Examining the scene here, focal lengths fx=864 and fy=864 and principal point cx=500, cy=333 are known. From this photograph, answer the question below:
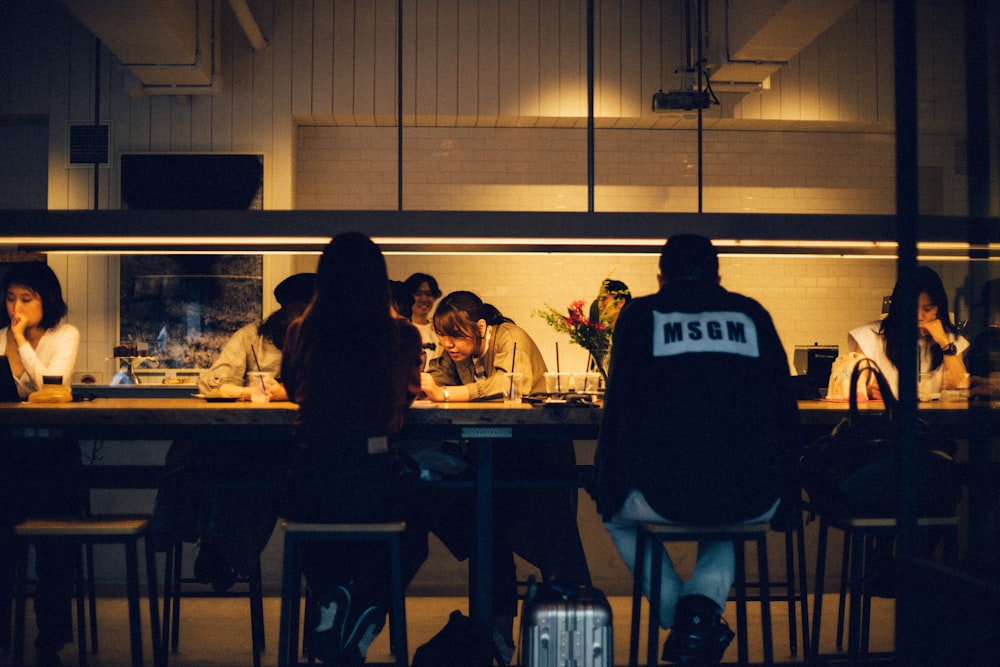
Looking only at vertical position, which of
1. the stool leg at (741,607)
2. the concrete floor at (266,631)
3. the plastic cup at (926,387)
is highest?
the plastic cup at (926,387)

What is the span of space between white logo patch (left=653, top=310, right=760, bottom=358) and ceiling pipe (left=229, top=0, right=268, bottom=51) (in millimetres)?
4395

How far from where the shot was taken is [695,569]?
2.68 metres

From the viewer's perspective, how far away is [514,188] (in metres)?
7.07

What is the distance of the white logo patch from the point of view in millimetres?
2521

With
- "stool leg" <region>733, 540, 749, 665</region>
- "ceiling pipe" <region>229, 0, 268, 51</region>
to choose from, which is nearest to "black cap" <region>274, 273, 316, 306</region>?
"stool leg" <region>733, 540, 749, 665</region>

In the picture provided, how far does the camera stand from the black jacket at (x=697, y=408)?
2.52m

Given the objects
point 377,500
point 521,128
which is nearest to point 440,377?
point 377,500

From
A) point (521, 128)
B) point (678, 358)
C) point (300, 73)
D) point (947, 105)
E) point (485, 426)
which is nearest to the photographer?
point (947, 105)

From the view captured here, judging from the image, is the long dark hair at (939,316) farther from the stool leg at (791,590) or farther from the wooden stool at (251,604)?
the wooden stool at (251,604)

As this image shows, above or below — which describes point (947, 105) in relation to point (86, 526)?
above

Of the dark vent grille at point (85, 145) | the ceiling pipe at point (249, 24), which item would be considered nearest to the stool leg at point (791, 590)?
the ceiling pipe at point (249, 24)

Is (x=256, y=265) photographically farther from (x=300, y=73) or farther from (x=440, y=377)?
(x=440, y=377)

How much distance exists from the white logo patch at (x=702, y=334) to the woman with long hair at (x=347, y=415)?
2.77ft

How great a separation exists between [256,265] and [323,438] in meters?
4.25
